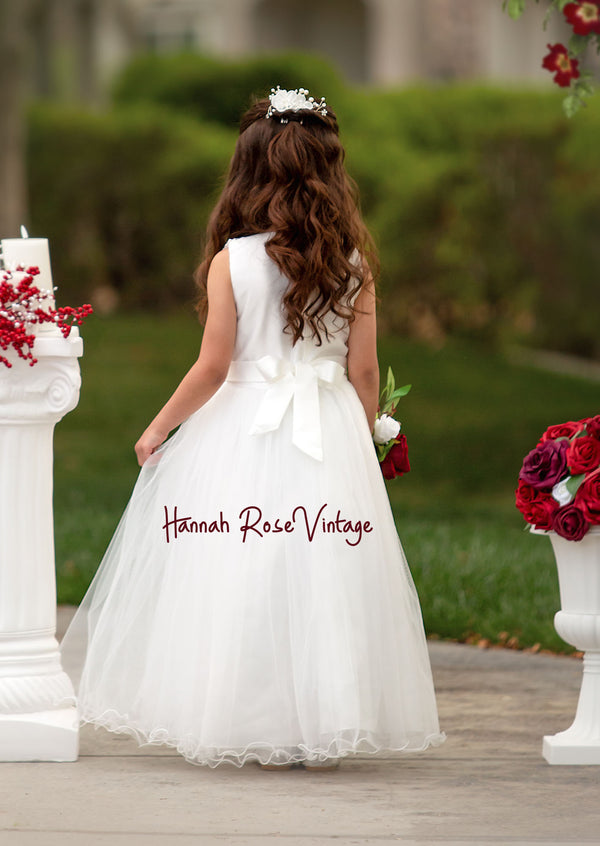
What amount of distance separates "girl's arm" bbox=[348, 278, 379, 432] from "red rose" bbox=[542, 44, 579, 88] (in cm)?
126

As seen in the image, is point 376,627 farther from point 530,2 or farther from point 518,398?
point 530,2

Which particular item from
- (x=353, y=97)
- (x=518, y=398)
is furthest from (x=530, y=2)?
(x=518, y=398)

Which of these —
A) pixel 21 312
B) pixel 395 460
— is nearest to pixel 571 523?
pixel 395 460

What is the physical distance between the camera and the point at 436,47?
924 inches

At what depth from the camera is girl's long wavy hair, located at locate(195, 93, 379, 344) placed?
402 cm

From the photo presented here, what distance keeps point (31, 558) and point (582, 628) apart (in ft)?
5.52

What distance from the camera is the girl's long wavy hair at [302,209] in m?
4.02

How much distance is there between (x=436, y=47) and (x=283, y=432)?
20.6 m

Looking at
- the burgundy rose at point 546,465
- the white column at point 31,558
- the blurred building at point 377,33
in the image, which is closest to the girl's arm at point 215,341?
the white column at point 31,558

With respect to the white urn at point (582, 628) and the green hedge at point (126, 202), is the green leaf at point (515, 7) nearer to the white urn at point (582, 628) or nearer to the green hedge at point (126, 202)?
the white urn at point (582, 628)

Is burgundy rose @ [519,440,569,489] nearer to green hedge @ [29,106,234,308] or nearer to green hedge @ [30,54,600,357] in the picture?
green hedge @ [30,54,600,357]

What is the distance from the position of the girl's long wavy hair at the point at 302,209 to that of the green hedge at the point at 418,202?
10026mm

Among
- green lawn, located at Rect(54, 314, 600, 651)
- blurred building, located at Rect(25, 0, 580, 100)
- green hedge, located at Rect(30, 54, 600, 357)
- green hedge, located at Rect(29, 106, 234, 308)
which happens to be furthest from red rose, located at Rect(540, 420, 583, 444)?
blurred building, located at Rect(25, 0, 580, 100)

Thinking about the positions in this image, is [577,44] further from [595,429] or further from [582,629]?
[582,629]
